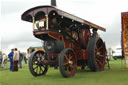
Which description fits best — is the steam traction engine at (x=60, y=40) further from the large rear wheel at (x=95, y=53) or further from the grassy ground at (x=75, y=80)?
the grassy ground at (x=75, y=80)

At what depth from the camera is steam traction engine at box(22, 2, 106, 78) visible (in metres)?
5.84

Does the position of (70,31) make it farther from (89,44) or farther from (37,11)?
(37,11)

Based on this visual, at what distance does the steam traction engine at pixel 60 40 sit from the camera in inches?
230

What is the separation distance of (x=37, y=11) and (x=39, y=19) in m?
0.35

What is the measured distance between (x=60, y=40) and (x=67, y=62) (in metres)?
0.85

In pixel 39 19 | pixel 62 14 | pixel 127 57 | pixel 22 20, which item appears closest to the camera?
pixel 62 14

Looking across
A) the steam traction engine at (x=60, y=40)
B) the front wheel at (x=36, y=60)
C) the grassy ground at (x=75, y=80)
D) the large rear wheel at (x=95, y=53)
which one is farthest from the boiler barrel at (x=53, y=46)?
the large rear wheel at (x=95, y=53)

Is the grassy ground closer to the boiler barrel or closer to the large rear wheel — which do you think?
the large rear wheel

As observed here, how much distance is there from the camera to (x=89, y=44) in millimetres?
7453

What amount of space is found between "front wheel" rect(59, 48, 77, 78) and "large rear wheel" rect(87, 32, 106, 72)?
1110 mm

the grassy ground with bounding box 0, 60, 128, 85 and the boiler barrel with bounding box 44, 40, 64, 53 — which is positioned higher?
the boiler barrel with bounding box 44, 40, 64, 53

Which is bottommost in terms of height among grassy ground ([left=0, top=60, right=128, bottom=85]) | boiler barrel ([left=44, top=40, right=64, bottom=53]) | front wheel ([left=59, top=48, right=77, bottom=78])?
grassy ground ([left=0, top=60, right=128, bottom=85])

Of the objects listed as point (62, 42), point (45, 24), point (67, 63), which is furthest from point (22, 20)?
point (67, 63)

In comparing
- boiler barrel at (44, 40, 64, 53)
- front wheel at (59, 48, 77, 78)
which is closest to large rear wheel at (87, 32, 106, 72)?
front wheel at (59, 48, 77, 78)
